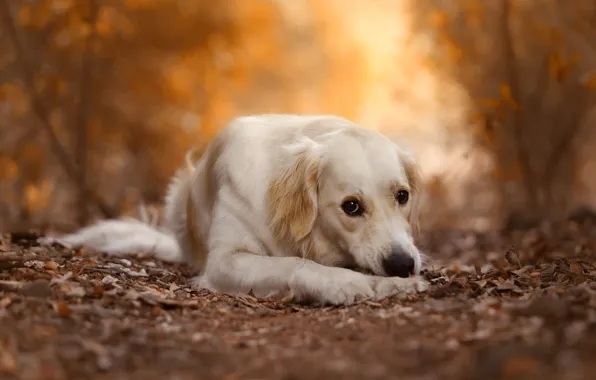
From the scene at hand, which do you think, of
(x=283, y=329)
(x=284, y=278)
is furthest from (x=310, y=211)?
(x=283, y=329)

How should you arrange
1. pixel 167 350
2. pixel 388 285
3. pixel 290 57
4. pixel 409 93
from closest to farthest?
1. pixel 167 350
2. pixel 388 285
3. pixel 409 93
4. pixel 290 57

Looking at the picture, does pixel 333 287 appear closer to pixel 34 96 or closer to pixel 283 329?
pixel 283 329

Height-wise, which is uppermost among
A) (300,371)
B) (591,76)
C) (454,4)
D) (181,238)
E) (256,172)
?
(454,4)

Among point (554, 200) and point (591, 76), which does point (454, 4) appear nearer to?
point (554, 200)

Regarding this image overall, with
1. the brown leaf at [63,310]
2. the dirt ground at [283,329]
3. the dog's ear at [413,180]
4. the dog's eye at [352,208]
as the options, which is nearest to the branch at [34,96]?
the dirt ground at [283,329]

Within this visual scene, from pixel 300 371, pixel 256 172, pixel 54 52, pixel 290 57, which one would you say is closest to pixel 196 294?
pixel 256 172

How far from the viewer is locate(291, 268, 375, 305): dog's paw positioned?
12.4ft

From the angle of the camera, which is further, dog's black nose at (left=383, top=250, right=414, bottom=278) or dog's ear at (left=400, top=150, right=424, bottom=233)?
dog's ear at (left=400, top=150, right=424, bottom=233)

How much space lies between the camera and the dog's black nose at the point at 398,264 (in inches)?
153

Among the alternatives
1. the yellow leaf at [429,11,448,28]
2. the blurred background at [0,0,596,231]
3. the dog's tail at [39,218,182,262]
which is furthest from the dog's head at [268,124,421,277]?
the yellow leaf at [429,11,448,28]

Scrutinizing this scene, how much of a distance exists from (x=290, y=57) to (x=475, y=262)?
12.9 metres

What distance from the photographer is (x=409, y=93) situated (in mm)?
11672

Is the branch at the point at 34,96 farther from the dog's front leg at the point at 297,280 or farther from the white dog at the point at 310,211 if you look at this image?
the dog's front leg at the point at 297,280

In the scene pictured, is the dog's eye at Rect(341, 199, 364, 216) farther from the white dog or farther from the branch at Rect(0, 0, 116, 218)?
the branch at Rect(0, 0, 116, 218)
